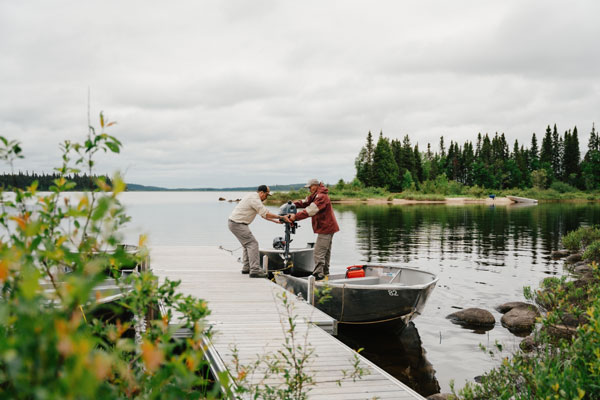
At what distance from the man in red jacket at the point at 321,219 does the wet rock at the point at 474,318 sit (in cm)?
381

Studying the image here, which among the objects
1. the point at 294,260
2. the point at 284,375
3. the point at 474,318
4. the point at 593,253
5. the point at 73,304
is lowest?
the point at 474,318

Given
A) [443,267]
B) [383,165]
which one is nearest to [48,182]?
[443,267]

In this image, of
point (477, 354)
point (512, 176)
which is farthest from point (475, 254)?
point (512, 176)

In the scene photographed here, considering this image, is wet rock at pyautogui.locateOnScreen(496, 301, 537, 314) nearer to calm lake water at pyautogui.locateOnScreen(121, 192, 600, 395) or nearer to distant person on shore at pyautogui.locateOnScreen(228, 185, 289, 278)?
calm lake water at pyautogui.locateOnScreen(121, 192, 600, 395)

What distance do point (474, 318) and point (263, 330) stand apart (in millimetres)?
6607

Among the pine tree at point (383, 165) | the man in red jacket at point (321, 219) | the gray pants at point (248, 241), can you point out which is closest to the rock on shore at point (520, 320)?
the man in red jacket at point (321, 219)

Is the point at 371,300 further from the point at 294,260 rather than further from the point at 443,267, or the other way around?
the point at 443,267

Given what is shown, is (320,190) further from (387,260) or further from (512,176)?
(512,176)

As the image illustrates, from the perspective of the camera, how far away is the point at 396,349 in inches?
385

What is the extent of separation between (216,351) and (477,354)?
585cm

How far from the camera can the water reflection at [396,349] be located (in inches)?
333

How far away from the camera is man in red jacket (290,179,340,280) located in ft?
33.8

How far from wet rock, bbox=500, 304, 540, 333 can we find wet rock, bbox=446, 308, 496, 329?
0.34m

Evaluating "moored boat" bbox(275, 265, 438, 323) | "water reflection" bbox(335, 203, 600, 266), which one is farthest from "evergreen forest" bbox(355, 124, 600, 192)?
"moored boat" bbox(275, 265, 438, 323)
